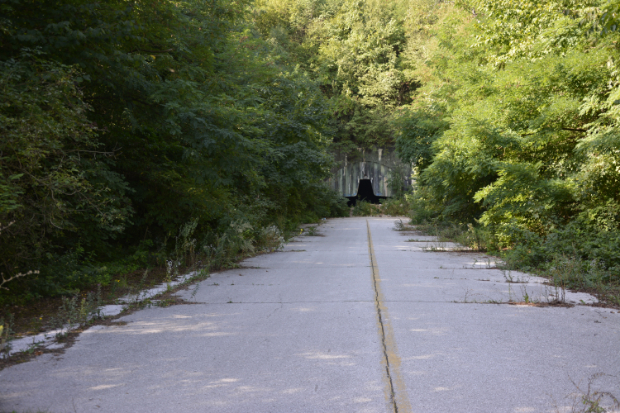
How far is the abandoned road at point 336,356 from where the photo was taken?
4.38 m

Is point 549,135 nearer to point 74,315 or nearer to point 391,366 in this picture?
point 391,366

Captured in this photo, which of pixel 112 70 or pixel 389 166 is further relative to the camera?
pixel 389 166

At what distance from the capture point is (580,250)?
1125 cm

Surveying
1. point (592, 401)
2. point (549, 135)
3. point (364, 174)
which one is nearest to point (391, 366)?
point (592, 401)

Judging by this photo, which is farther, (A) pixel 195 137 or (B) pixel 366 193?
(B) pixel 366 193

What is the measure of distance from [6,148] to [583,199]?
1247 centimetres

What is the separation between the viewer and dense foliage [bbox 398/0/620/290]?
11.4 metres

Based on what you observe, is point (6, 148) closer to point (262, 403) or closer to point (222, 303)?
point (222, 303)

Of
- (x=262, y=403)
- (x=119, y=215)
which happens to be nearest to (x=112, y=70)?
(x=119, y=215)

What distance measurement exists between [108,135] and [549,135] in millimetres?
10820

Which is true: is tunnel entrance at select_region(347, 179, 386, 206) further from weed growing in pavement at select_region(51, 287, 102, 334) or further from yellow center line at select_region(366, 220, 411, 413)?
weed growing in pavement at select_region(51, 287, 102, 334)

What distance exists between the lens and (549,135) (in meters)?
13.2

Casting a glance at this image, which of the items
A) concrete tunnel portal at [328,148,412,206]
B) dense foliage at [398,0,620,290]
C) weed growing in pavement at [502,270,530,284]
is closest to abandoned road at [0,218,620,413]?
weed growing in pavement at [502,270,530,284]

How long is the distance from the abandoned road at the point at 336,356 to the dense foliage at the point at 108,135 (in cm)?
192
